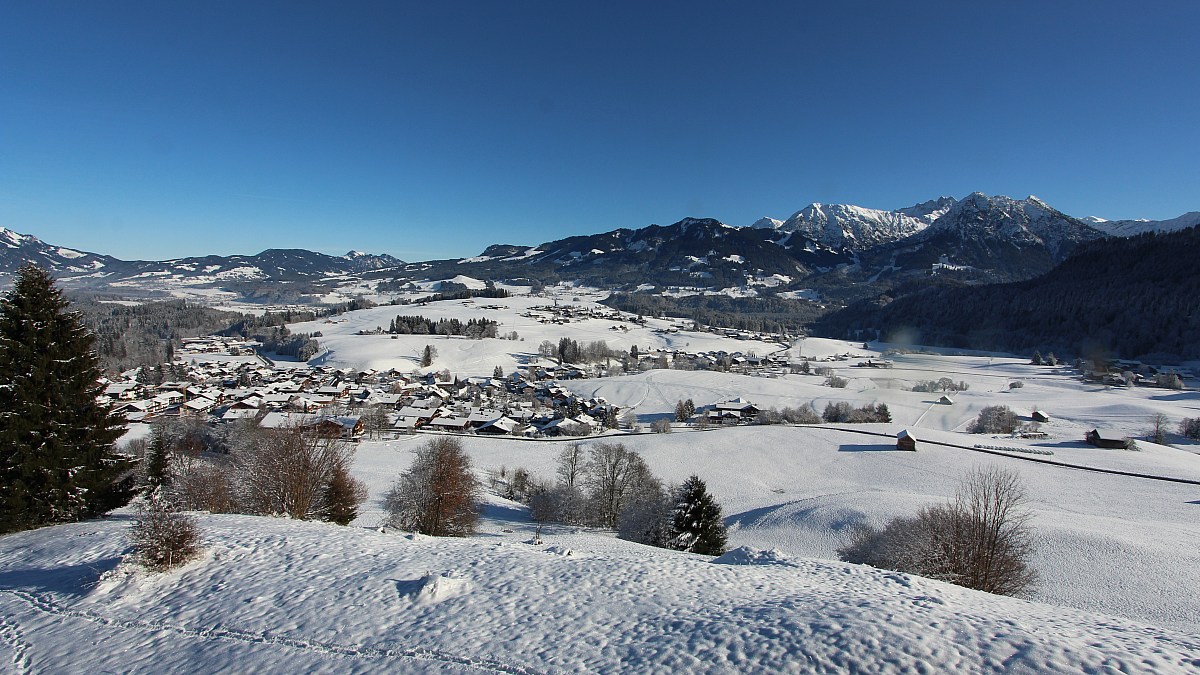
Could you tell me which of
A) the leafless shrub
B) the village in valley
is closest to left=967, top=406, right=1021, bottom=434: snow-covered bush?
the village in valley

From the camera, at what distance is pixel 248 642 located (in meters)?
6.82

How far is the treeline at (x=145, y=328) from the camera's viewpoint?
85.7 m

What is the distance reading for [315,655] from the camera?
21.3ft

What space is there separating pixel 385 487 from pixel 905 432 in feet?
115

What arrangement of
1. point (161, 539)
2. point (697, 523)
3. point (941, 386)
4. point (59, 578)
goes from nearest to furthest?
point (59, 578) → point (161, 539) → point (697, 523) → point (941, 386)

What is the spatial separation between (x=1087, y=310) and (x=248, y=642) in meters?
130

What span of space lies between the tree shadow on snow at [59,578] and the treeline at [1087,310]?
11036 cm

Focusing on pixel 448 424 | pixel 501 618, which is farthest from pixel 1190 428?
pixel 448 424

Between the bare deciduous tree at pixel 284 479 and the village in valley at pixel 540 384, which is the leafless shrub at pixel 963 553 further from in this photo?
the village in valley at pixel 540 384

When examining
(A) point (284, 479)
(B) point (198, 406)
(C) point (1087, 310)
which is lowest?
(B) point (198, 406)

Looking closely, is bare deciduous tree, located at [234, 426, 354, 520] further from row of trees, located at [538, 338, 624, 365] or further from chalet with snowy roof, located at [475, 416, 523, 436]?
row of trees, located at [538, 338, 624, 365]

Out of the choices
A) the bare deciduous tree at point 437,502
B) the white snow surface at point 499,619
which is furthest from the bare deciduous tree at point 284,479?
the white snow surface at point 499,619

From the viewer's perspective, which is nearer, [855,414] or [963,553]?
[963,553]

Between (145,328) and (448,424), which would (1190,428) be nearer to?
(448,424)
